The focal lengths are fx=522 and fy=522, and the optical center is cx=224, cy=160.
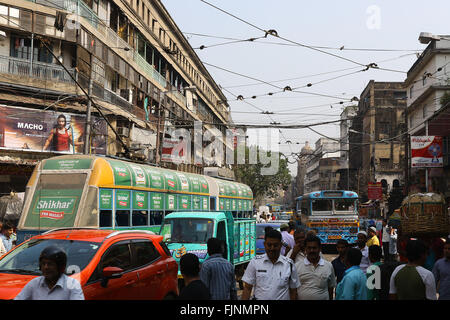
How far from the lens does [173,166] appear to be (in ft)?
151

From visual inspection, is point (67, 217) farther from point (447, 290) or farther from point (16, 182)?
point (16, 182)

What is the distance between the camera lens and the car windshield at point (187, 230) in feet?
40.6

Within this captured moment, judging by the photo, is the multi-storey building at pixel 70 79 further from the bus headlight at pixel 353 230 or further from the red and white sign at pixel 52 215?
the bus headlight at pixel 353 230

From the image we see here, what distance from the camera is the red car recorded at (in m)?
6.52

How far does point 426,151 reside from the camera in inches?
1224

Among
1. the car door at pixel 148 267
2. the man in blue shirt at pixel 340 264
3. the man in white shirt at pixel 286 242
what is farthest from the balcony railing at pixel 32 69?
the man in blue shirt at pixel 340 264

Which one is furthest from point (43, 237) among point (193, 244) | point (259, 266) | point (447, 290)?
point (447, 290)

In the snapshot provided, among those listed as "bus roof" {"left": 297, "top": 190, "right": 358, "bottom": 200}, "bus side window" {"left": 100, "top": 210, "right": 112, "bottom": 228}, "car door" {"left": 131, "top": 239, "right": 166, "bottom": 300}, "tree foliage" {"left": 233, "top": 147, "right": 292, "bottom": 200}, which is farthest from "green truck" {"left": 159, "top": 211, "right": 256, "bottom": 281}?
"tree foliage" {"left": 233, "top": 147, "right": 292, "bottom": 200}

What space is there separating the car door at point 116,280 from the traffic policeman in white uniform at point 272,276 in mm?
1969

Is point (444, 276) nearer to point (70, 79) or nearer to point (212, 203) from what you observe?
point (212, 203)

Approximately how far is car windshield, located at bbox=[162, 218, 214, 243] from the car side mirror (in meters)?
5.73

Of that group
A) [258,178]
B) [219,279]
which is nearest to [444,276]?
[219,279]

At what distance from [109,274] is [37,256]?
4.31ft
